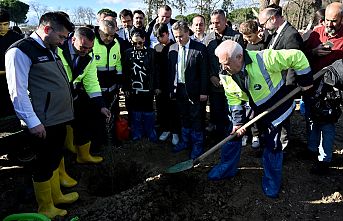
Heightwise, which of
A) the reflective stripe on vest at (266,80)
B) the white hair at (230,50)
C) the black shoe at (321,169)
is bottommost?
the black shoe at (321,169)

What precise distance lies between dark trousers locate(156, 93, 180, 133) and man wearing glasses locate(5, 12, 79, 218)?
7.39ft

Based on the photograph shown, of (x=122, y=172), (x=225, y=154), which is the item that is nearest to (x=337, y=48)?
(x=225, y=154)

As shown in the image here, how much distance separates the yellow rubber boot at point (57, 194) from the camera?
375 centimetres

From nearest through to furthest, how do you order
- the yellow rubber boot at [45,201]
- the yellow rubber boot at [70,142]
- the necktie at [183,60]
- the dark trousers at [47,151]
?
the dark trousers at [47,151]
the yellow rubber boot at [45,201]
the necktie at [183,60]
the yellow rubber boot at [70,142]

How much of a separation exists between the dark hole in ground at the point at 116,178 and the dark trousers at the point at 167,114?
978 millimetres

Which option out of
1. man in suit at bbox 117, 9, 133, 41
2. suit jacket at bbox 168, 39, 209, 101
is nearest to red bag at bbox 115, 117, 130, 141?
suit jacket at bbox 168, 39, 209, 101

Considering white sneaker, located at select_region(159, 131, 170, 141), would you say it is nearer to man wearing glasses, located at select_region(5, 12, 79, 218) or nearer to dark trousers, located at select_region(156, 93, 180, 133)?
dark trousers, located at select_region(156, 93, 180, 133)

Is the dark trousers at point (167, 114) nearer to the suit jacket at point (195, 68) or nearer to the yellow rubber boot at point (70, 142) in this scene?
the suit jacket at point (195, 68)

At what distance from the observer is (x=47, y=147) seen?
3.39 m

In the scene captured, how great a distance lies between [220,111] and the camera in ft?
17.2

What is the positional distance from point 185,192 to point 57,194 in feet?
4.91

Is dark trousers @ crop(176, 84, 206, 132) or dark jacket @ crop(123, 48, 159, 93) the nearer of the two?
dark trousers @ crop(176, 84, 206, 132)

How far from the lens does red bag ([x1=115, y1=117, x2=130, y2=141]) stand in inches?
216

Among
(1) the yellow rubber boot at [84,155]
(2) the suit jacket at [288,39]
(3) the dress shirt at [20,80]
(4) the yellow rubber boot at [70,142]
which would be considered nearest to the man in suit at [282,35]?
(2) the suit jacket at [288,39]
